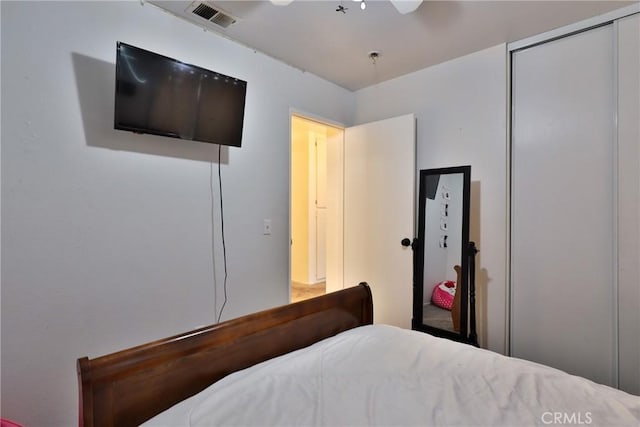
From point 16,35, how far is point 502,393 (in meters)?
2.52

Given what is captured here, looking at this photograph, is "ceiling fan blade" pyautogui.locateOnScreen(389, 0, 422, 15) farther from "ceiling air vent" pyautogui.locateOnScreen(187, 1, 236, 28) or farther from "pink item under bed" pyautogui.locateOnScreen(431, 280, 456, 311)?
"pink item under bed" pyautogui.locateOnScreen(431, 280, 456, 311)

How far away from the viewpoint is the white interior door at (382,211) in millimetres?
2766

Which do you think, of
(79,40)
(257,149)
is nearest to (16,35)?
(79,40)

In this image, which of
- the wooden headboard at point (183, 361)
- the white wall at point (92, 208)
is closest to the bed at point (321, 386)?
the wooden headboard at point (183, 361)

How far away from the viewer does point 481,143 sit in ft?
8.27

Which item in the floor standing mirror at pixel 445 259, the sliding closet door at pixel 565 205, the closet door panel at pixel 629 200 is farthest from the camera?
the floor standing mirror at pixel 445 259

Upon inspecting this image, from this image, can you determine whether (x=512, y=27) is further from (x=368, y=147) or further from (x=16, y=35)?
(x=16, y=35)

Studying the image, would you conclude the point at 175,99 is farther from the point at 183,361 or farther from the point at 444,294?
the point at 444,294

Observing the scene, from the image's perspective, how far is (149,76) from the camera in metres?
1.77

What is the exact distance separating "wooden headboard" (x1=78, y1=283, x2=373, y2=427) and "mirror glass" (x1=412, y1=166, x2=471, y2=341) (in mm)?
1233

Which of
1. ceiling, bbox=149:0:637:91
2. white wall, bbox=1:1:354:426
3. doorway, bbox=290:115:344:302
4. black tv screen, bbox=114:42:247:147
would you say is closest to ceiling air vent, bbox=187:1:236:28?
ceiling, bbox=149:0:637:91

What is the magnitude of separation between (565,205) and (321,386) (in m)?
2.09

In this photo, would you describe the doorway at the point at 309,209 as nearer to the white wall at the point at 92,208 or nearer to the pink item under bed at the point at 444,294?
the pink item under bed at the point at 444,294

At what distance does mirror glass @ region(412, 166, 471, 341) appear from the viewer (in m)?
2.41
